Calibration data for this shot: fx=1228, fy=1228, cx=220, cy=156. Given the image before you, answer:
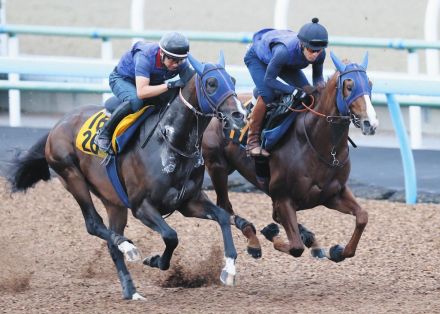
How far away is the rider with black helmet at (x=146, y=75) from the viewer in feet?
26.0

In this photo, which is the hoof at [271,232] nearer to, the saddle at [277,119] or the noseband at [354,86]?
the saddle at [277,119]

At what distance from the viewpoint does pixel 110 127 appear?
8.34 m

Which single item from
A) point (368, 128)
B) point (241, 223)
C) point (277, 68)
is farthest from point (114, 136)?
point (368, 128)

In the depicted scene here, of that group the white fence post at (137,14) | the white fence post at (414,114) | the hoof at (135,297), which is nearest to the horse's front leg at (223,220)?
the hoof at (135,297)

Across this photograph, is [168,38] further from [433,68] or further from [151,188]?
[433,68]

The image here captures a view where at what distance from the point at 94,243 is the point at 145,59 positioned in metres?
2.21

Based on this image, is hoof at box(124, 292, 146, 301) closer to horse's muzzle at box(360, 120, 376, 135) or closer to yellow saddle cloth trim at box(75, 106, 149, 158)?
yellow saddle cloth trim at box(75, 106, 149, 158)

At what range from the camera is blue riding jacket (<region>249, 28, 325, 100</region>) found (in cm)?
830

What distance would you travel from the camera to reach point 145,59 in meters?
8.12

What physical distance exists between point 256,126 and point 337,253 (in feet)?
3.46

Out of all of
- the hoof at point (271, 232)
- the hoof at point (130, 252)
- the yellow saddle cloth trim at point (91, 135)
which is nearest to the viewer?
the hoof at point (130, 252)

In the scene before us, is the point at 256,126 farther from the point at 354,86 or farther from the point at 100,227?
the point at 100,227

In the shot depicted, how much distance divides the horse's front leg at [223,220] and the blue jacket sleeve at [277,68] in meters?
0.90

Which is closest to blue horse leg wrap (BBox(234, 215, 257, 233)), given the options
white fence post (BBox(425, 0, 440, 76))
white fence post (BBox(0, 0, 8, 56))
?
white fence post (BBox(425, 0, 440, 76))
